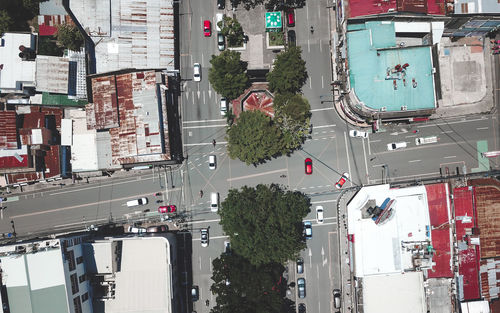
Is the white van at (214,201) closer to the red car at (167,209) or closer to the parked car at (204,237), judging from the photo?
the parked car at (204,237)

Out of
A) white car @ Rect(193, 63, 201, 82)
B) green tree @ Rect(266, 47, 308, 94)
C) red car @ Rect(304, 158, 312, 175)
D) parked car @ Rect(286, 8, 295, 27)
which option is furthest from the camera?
parked car @ Rect(286, 8, 295, 27)

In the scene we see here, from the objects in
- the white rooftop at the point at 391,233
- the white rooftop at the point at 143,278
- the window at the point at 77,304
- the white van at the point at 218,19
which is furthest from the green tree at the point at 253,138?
the window at the point at 77,304

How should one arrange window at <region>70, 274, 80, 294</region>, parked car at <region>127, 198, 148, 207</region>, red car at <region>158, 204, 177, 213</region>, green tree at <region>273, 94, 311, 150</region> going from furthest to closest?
parked car at <region>127, 198, 148, 207</region> → red car at <region>158, 204, 177, 213</region> → green tree at <region>273, 94, 311, 150</region> → window at <region>70, 274, 80, 294</region>

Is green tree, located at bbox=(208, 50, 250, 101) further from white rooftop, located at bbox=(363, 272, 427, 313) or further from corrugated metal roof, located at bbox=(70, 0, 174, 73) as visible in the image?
white rooftop, located at bbox=(363, 272, 427, 313)

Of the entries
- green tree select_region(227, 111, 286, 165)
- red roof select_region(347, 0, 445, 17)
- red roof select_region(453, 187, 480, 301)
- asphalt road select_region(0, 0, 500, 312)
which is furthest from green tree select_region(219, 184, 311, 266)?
red roof select_region(347, 0, 445, 17)

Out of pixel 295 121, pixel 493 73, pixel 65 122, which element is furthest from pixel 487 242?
pixel 65 122

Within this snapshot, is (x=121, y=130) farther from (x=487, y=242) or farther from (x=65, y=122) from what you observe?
(x=487, y=242)

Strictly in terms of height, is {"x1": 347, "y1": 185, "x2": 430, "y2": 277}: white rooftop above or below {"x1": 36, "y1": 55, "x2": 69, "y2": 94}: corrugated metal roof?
below
